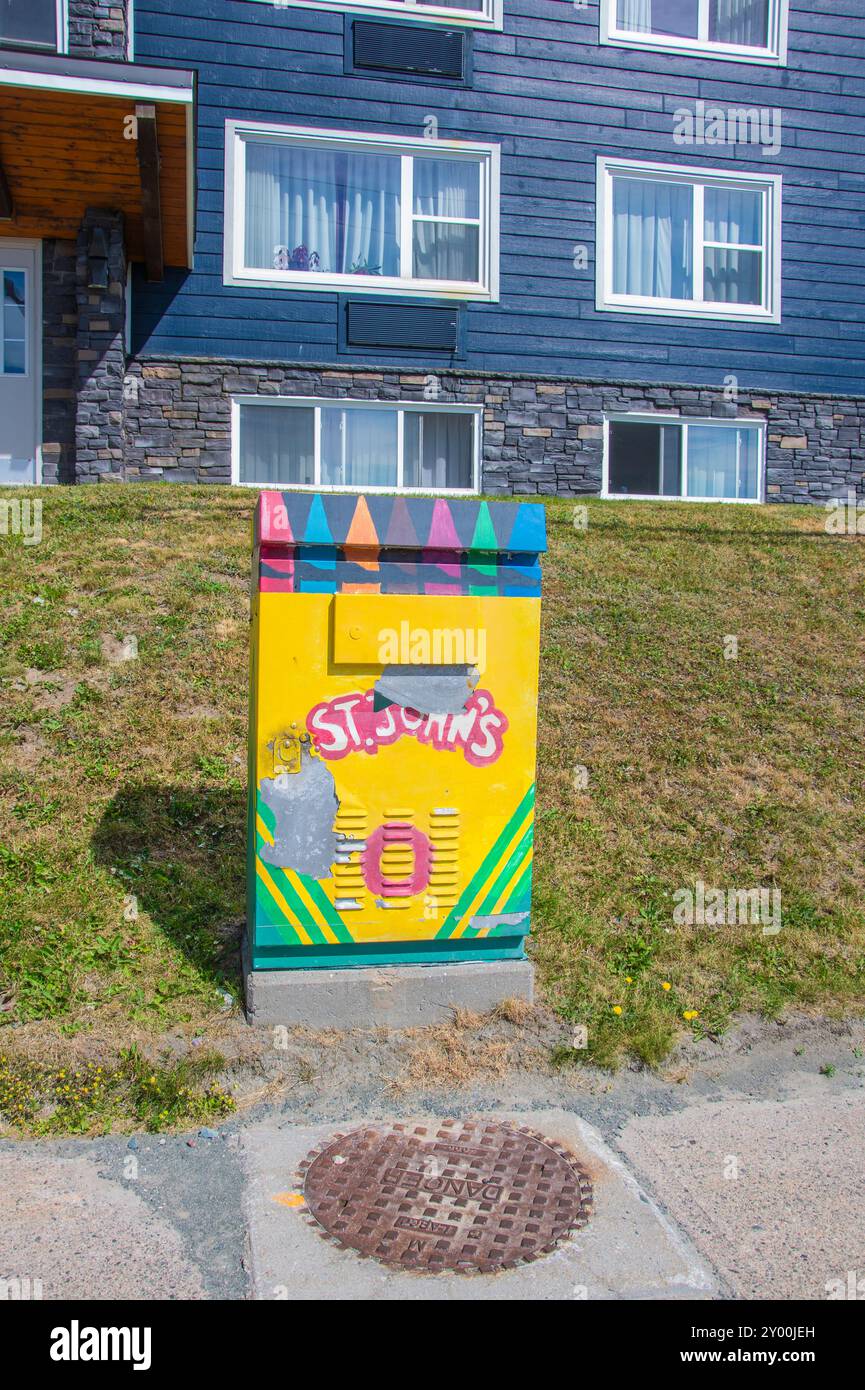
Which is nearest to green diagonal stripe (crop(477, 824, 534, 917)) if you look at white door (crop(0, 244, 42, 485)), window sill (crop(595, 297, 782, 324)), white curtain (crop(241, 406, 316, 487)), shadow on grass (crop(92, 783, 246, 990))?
shadow on grass (crop(92, 783, 246, 990))

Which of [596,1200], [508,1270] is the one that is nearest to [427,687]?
[596,1200]

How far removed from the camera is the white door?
1177cm

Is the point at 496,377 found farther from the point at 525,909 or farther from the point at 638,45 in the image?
the point at 525,909

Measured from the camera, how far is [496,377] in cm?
1297

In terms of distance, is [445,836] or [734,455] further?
[734,455]

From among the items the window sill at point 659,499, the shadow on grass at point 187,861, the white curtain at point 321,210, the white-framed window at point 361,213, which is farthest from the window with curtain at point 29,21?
the shadow on grass at point 187,861

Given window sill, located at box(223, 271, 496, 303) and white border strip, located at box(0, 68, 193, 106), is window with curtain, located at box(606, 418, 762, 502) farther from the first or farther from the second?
white border strip, located at box(0, 68, 193, 106)

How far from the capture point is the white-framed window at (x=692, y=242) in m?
13.5

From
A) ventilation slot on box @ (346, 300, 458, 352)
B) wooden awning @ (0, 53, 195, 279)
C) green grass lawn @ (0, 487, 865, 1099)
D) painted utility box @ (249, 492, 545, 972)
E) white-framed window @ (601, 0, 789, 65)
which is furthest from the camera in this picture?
white-framed window @ (601, 0, 789, 65)

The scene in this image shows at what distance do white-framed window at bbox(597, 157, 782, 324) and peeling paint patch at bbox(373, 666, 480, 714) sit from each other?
10.3 metres

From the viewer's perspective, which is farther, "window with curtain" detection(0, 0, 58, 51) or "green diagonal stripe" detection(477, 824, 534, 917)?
"window with curtain" detection(0, 0, 58, 51)

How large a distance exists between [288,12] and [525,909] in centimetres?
1173

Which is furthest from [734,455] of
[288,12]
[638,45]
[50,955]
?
[50,955]

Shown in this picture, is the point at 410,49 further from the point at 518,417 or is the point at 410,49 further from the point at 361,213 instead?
the point at 518,417
